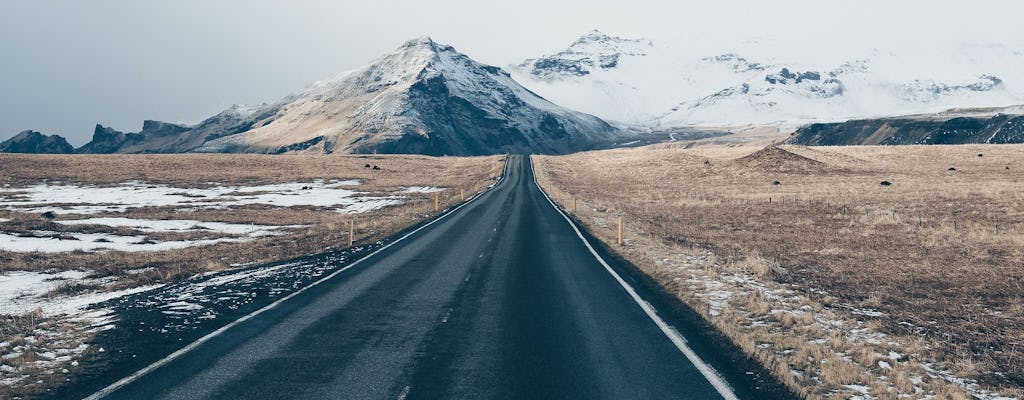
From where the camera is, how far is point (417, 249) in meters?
21.7

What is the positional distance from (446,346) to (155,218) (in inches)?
1301

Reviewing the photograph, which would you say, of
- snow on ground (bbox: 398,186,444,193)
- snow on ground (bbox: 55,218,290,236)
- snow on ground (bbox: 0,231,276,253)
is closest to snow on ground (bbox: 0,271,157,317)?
snow on ground (bbox: 0,231,276,253)

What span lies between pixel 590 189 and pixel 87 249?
41113mm

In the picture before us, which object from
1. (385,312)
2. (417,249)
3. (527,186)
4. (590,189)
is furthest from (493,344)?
(527,186)

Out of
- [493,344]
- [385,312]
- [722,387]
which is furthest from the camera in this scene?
[385,312]

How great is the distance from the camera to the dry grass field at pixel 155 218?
11.4 m

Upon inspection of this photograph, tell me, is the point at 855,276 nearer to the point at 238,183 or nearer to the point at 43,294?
the point at 43,294

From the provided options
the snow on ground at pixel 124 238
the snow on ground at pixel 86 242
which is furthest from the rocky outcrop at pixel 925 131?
the snow on ground at pixel 86 242

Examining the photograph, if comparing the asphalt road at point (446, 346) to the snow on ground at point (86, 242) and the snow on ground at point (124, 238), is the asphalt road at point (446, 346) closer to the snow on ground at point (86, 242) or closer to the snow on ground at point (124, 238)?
the snow on ground at point (86, 242)

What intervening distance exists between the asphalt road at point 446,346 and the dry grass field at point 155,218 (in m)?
2.60

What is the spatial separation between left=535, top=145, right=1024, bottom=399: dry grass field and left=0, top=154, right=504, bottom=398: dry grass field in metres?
10.7

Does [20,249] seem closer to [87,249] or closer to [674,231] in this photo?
[87,249]

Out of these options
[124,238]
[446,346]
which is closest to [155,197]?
[124,238]

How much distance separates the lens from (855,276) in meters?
15.7
